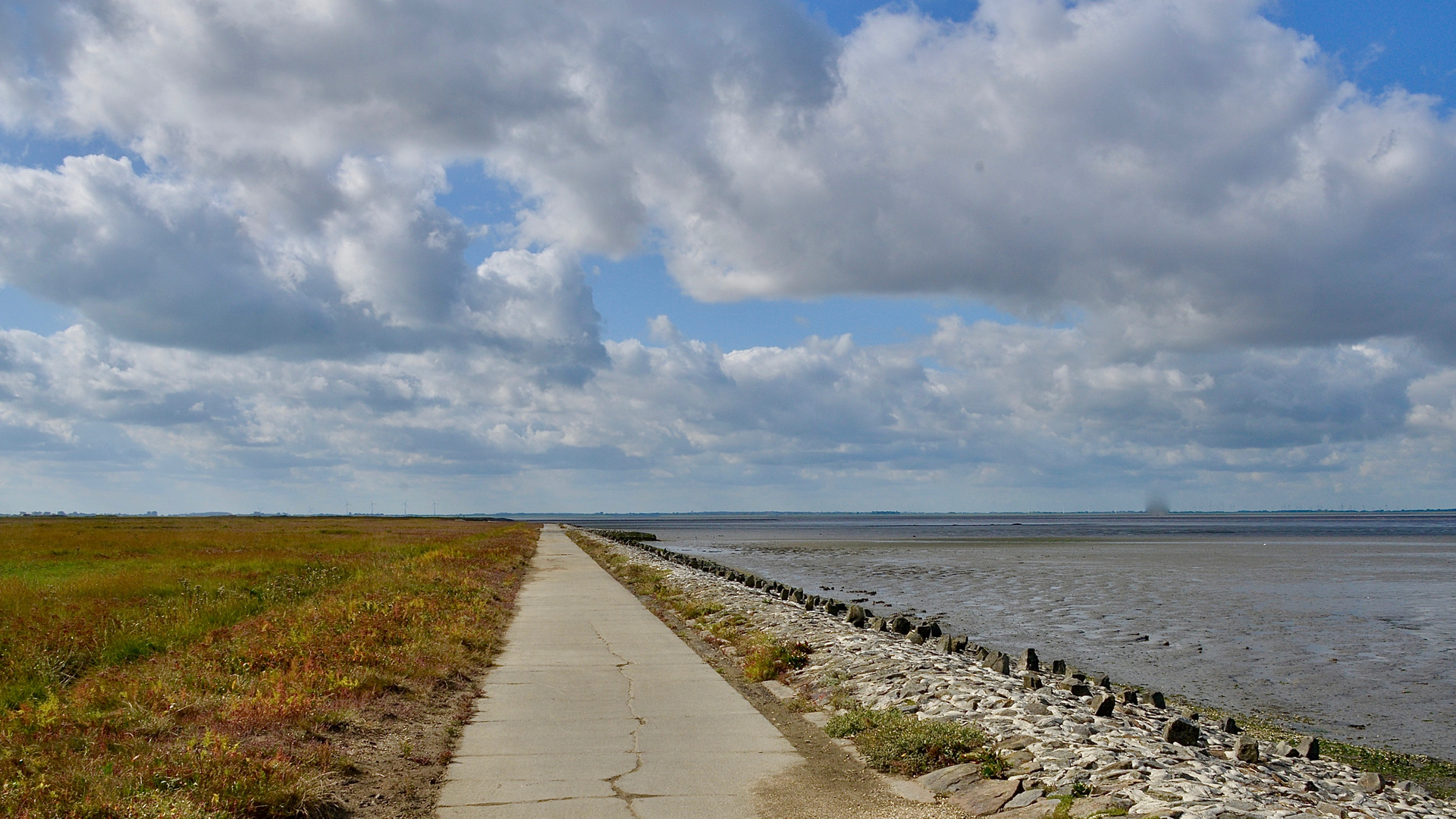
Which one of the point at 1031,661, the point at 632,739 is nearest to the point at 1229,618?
the point at 1031,661

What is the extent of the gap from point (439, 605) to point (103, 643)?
229 inches

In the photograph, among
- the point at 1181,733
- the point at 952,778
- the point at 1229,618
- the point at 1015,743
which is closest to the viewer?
the point at 952,778

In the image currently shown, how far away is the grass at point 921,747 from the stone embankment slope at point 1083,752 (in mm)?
190

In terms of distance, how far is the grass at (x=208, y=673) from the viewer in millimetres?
6578

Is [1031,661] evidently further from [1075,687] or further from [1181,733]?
[1181,733]

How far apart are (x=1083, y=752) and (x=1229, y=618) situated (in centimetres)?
2042

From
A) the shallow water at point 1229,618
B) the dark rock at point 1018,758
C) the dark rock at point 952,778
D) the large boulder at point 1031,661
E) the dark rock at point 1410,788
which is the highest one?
the dark rock at point 1018,758

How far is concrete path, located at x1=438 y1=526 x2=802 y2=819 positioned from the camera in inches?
278

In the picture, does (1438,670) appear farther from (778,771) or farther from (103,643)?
(103,643)

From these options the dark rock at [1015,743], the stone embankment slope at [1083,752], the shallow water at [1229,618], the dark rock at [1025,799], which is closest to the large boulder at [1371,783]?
the stone embankment slope at [1083,752]

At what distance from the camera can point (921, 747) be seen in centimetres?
848

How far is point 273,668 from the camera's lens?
11.5m

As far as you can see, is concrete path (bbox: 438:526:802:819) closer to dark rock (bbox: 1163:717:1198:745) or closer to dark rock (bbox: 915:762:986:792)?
dark rock (bbox: 915:762:986:792)

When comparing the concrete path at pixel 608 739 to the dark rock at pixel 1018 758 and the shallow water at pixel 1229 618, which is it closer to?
the dark rock at pixel 1018 758
